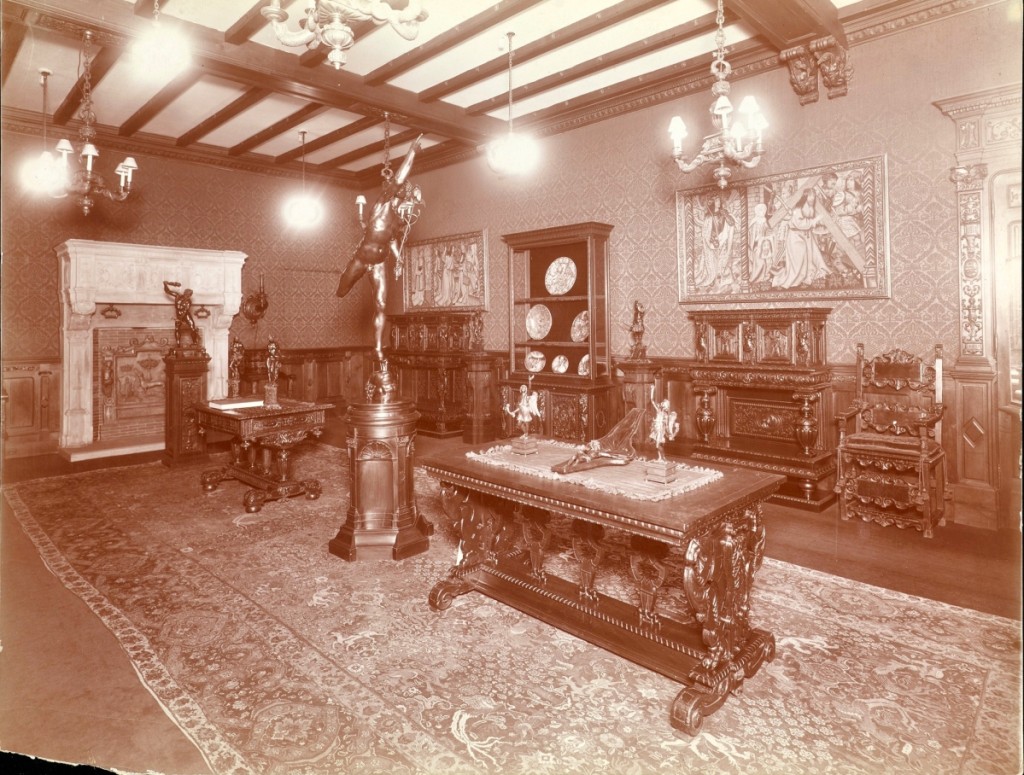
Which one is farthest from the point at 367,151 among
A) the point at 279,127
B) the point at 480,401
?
the point at 480,401

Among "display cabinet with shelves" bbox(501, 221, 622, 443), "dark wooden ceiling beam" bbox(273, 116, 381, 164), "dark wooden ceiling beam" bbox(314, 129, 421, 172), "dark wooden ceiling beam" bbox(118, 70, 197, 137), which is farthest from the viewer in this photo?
"dark wooden ceiling beam" bbox(314, 129, 421, 172)

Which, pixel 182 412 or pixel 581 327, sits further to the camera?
pixel 581 327

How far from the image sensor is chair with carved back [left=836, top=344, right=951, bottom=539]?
198 inches

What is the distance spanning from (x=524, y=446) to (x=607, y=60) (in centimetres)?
464

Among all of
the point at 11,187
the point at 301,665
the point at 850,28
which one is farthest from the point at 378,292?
the point at 11,187

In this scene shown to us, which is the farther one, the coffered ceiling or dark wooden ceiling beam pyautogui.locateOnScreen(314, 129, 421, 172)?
dark wooden ceiling beam pyautogui.locateOnScreen(314, 129, 421, 172)

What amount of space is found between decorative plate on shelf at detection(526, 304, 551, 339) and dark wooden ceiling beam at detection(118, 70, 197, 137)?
186 inches

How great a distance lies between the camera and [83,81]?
22.9 ft

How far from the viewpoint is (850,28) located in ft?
18.5

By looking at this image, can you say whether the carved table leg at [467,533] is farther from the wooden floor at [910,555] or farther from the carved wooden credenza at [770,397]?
the carved wooden credenza at [770,397]

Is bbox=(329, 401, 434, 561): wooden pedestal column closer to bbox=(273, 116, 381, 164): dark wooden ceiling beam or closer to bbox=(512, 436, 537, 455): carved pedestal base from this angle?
bbox=(512, 436, 537, 455): carved pedestal base

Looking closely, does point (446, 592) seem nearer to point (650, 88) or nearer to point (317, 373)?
point (650, 88)

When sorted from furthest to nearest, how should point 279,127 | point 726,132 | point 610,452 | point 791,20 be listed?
1. point 279,127
2. point 791,20
3. point 726,132
4. point 610,452

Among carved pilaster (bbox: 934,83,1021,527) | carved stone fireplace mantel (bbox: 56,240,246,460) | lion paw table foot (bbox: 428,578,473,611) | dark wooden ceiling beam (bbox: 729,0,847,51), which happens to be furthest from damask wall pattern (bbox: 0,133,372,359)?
carved pilaster (bbox: 934,83,1021,527)
